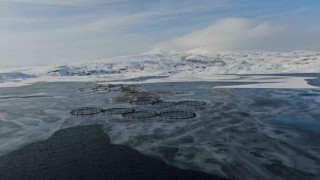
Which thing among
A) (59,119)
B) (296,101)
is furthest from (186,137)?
(296,101)

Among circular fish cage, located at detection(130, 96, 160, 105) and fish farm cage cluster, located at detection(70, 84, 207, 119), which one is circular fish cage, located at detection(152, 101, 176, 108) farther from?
circular fish cage, located at detection(130, 96, 160, 105)

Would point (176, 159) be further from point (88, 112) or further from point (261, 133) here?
point (88, 112)

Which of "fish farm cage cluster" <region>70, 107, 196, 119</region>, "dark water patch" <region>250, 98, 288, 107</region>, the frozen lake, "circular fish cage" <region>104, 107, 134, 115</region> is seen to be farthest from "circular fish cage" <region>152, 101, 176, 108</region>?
"dark water patch" <region>250, 98, 288, 107</region>

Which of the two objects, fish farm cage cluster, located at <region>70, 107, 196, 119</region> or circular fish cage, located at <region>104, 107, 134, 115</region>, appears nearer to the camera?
fish farm cage cluster, located at <region>70, 107, 196, 119</region>

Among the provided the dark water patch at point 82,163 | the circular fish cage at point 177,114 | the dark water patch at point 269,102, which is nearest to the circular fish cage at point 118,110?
the circular fish cage at point 177,114

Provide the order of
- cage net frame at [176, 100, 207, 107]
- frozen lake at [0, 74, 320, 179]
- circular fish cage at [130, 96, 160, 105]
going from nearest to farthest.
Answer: frozen lake at [0, 74, 320, 179] < cage net frame at [176, 100, 207, 107] < circular fish cage at [130, 96, 160, 105]

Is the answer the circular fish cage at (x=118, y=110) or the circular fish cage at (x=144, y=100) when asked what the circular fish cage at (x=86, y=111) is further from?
the circular fish cage at (x=144, y=100)

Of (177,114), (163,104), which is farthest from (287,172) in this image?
(163,104)

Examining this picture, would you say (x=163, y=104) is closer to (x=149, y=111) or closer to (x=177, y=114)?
(x=149, y=111)
